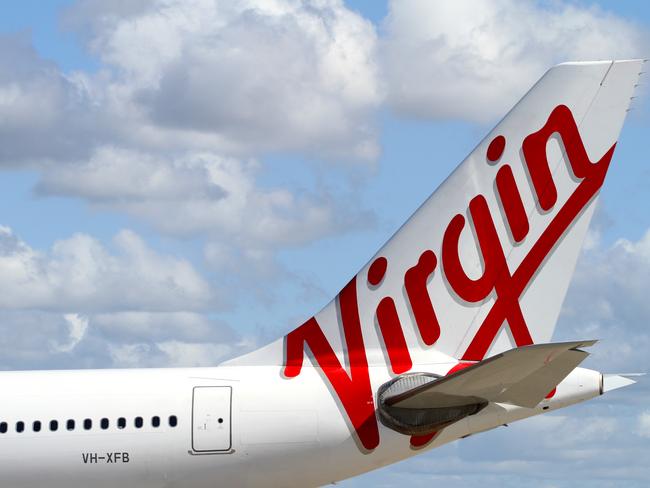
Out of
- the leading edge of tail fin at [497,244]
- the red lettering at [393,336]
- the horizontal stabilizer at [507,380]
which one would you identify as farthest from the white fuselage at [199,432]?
the horizontal stabilizer at [507,380]

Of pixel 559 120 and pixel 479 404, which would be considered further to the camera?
pixel 559 120

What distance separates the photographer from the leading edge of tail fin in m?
25.1

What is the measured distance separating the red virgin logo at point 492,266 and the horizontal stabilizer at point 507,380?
1.71 m

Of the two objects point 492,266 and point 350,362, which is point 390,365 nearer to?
point 350,362

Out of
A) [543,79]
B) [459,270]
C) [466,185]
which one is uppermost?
[543,79]

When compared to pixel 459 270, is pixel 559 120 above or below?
above

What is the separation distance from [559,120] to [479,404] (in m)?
6.35

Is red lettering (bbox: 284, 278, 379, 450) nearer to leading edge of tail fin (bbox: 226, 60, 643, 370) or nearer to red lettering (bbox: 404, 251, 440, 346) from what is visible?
leading edge of tail fin (bbox: 226, 60, 643, 370)

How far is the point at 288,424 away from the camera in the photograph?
24.3 metres

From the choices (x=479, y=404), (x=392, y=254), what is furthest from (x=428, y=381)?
(x=392, y=254)

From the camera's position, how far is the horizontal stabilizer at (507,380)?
808 inches

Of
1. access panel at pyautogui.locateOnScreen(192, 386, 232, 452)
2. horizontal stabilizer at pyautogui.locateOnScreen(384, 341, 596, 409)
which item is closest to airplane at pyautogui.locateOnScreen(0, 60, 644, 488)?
access panel at pyautogui.locateOnScreen(192, 386, 232, 452)

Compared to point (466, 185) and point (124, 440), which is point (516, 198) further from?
point (124, 440)

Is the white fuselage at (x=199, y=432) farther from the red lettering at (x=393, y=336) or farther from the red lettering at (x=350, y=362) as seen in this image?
the red lettering at (x=393, y=336)
